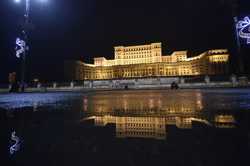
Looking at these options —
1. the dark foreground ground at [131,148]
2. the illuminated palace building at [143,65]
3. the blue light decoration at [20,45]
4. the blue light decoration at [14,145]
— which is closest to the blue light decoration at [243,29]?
the blue light decoration at [20,45]

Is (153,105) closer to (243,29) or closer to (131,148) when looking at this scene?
(131,148)

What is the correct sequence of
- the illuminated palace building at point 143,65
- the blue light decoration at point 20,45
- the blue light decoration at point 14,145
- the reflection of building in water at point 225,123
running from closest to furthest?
1. the blue light decoration at point 14,145
2. the reflection of building in water at point 225,123
3. the blue light decoration at point 20,45
4. the illuminated palace building at point 143,65

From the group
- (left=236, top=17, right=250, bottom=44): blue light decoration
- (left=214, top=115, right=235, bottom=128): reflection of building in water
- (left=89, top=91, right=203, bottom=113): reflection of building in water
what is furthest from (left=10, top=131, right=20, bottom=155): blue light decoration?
(left=236, top=17, right=250, bottom=44): blue light decoration

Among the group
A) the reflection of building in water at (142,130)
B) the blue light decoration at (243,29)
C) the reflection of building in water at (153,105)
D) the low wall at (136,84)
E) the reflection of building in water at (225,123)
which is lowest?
the reflection of building in water at (142,130)

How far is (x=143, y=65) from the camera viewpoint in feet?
340

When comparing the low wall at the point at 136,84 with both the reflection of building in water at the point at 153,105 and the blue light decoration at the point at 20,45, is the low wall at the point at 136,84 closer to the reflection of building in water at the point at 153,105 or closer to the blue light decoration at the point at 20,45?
the blue light decoration at the point at 20,45

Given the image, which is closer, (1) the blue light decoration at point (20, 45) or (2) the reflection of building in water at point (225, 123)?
(2) the reflection of building in water at point (225, 123)

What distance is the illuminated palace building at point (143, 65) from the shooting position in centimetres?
10012

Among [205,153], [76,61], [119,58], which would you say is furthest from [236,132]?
[119,58]

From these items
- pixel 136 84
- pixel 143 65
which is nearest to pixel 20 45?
pixel 136 84

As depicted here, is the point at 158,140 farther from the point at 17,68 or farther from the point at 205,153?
the point at 17,68

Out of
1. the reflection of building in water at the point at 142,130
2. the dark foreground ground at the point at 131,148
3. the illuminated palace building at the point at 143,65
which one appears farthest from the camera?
the illuminated palace building at the point at 143,65

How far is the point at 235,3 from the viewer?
30.5 m

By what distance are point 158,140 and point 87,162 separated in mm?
1287
